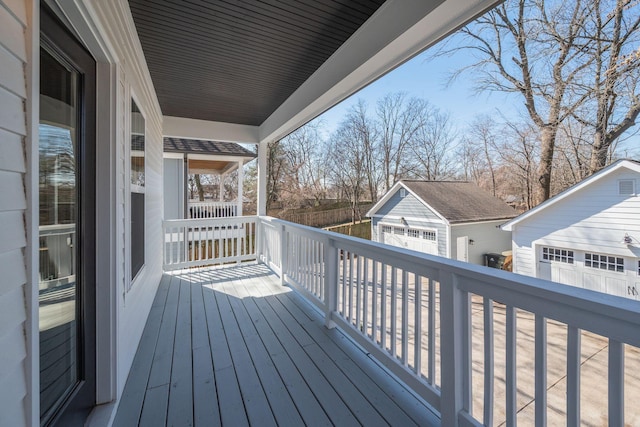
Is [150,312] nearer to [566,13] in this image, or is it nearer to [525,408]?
[525,408]

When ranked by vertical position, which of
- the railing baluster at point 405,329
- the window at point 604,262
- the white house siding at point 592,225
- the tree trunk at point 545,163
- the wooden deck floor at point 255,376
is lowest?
the wooden deck floor at point 255,376

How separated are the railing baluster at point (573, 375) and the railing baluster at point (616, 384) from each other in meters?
0.10

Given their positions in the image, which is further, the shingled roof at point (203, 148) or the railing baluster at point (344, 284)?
the shingled roof at point (203, 148)

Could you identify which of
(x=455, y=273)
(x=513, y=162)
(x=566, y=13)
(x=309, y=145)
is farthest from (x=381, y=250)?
(x=309, y=145)

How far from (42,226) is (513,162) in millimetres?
3826

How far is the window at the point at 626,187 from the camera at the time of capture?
1995 mm

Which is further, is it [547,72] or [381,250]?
[547,72]

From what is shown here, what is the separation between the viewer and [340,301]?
283 cm

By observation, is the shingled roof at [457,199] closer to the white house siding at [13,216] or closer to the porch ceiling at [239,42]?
the porch ceiling at [239,42]

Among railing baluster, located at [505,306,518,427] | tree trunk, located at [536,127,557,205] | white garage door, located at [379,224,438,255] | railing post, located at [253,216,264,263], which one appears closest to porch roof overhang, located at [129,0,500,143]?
tree trunk, located at [536,127,557,205]

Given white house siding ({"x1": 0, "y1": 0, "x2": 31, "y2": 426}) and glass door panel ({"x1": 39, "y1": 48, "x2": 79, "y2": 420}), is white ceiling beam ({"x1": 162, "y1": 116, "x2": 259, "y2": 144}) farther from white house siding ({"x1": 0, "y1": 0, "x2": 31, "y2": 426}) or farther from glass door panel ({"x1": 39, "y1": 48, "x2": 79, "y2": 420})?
white house siding ({"x1": 0, "y1": 0, "x2": 31, "y2": 426})

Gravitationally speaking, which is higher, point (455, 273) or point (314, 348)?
point (455, 273)

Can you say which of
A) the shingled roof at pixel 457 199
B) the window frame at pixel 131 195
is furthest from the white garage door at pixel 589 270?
the window frame at pixel 131 195

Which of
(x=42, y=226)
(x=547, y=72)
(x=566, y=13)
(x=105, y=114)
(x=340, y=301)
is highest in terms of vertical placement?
(x=566, y=13)
